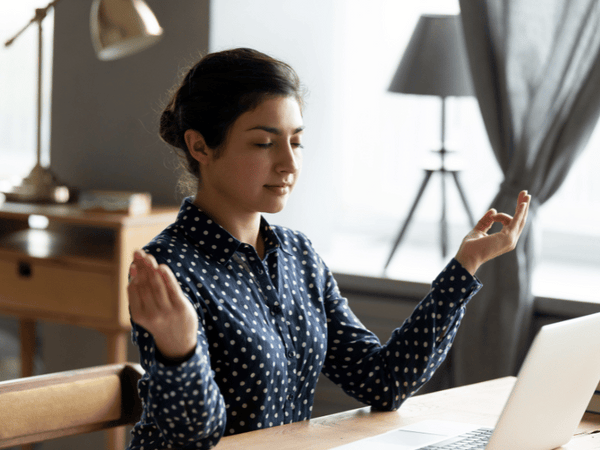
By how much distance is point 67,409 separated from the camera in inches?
54.8

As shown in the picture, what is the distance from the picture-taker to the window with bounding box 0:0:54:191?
3578 millimetres

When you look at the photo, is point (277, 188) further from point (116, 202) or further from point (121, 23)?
point (116, 202)

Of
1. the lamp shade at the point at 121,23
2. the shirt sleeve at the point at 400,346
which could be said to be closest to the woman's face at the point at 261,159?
the shirt sleeve at the point at 400,346

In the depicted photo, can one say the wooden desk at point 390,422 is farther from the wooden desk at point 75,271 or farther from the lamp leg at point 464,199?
the wooden desk at point 75,271

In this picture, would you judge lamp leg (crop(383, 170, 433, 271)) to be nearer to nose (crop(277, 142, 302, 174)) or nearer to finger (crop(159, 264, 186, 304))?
nose (crop(277, 142, 302, 174))

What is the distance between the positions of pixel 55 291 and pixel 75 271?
11 centimetres

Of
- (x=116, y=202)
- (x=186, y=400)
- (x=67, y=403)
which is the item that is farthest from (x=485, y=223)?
(x=116, y=202)

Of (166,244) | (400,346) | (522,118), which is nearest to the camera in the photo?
(166,244)

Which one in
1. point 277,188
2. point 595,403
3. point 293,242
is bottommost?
point 595,403

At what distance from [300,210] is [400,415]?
1.60m

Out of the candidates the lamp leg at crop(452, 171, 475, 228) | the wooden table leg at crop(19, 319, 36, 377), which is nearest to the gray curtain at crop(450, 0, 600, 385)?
the lamp leg at crop(452, 171, 475, 228)

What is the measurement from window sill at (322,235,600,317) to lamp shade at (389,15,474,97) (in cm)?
59

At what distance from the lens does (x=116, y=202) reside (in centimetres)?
251

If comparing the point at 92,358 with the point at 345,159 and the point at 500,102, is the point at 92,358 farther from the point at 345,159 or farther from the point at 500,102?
the point at 500,102
